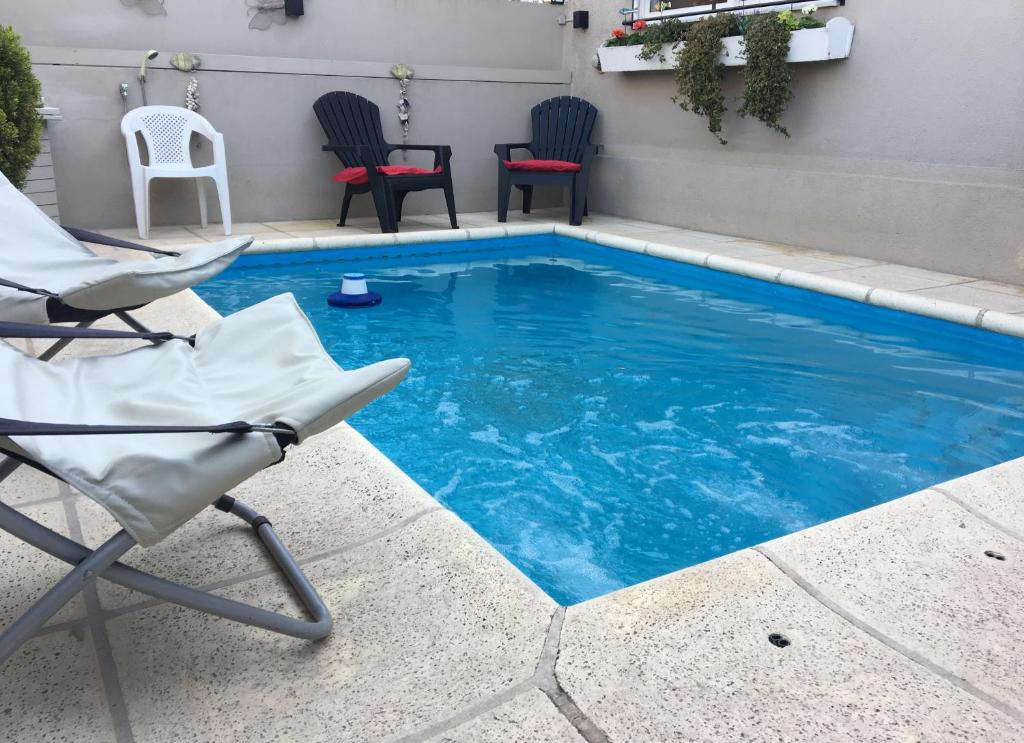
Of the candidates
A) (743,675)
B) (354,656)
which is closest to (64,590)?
(354,656)

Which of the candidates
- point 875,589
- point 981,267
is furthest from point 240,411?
point 981,267

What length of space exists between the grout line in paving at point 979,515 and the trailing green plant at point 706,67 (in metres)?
4.53

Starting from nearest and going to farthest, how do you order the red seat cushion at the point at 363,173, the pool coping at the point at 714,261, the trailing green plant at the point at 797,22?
the pool coping at the point at 714,261, the trailing green plant at the point at 797,22, the red seat cushion at the point at 363,173

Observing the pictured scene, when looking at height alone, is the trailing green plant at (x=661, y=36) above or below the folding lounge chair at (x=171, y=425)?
above

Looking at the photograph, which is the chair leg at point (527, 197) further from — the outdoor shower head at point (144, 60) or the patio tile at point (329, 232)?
the outdoor shower head at point (144, 60)

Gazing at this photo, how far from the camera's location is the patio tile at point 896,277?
442 centimetres

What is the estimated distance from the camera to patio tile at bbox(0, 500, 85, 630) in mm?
1409

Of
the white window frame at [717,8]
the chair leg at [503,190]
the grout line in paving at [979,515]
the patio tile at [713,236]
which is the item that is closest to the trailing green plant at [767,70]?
the white window frame at [717,8]

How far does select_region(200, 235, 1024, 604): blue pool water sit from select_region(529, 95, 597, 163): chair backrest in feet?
8.16

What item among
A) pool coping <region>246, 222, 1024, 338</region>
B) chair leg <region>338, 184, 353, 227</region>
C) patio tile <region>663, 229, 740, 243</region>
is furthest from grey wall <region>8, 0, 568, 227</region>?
patio tile <region>663, 229, 740, 243</region>

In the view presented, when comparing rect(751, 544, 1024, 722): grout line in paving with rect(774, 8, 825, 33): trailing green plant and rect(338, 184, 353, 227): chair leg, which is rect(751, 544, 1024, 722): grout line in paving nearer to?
rect(774, 8, 825, 33): trailing green plant

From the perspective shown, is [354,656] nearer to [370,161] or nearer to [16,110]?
[16,110]

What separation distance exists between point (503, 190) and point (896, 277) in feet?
10.4

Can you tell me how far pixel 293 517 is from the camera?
1.75 metres
